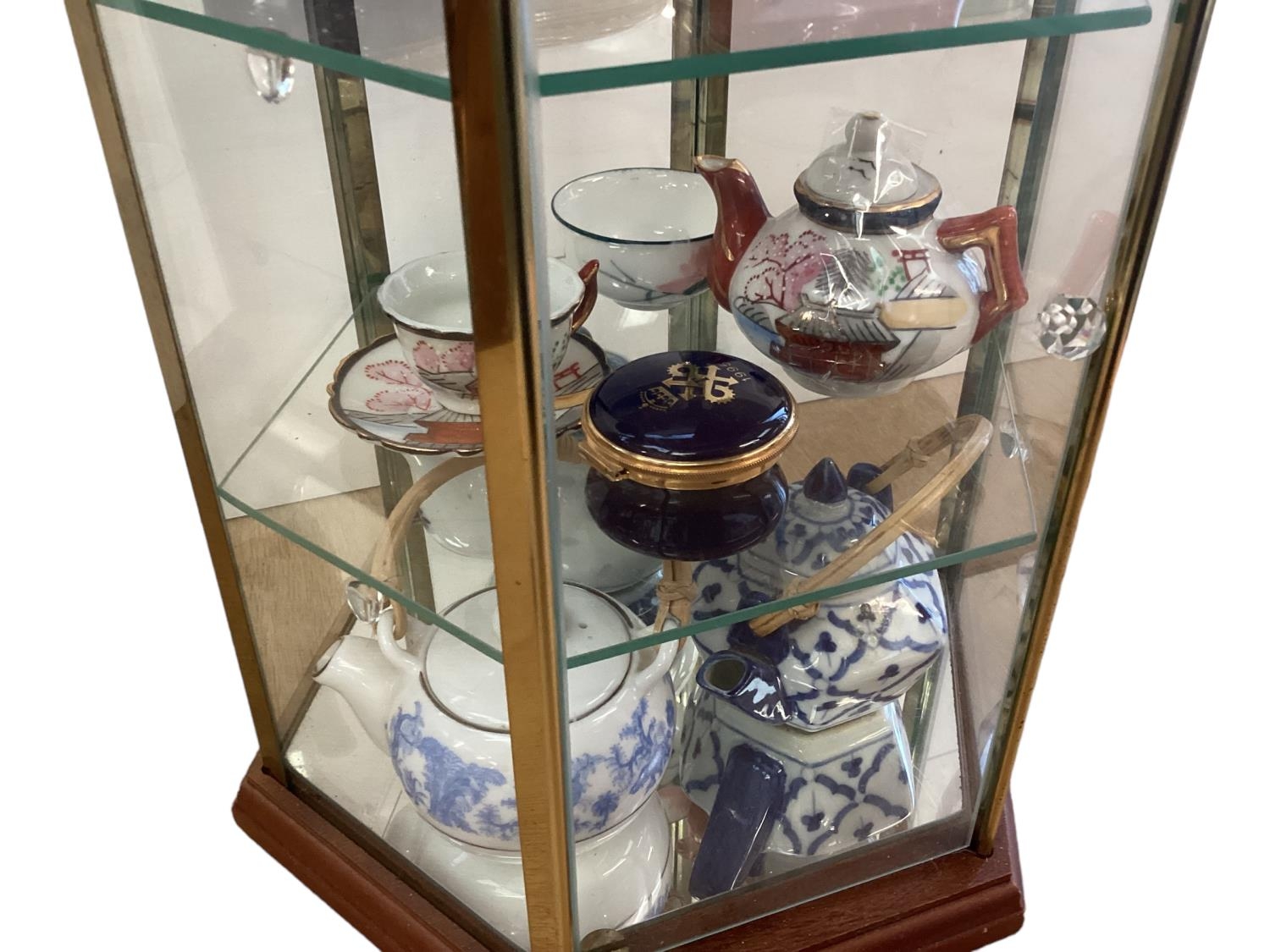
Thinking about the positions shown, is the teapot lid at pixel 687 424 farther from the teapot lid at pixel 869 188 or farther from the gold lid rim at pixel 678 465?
the teapot lid at pixel 869 188

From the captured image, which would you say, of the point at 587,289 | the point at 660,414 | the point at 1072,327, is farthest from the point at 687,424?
the point at 1072,327

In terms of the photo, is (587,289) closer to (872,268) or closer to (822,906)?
(872,268)

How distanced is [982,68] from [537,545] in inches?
14.7

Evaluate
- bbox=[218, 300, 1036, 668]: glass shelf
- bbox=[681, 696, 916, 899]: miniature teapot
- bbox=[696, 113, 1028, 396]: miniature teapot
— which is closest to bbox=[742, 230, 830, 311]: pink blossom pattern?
bbox=[696, 113, 1028, 396]: miniature teapot

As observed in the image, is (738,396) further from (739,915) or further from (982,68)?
→ (739,915)

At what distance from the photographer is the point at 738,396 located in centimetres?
69

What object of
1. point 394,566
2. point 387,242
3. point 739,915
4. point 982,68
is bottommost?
point 739,915

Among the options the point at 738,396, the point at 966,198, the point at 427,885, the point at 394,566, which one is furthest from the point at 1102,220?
the point at 427,885

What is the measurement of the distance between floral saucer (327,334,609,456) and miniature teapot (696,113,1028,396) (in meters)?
0.12

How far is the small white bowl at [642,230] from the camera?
2.33 feet

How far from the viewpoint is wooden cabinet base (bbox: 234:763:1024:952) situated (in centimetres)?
78

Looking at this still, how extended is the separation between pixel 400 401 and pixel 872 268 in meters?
0.29

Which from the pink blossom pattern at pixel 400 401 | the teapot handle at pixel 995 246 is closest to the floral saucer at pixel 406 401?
the pink blossom pattern at pixel 400 401

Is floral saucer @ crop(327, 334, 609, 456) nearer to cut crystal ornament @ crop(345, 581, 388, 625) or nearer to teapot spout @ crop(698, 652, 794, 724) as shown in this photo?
cut crystal ornament @ crop(345, 581, 388, 625)
